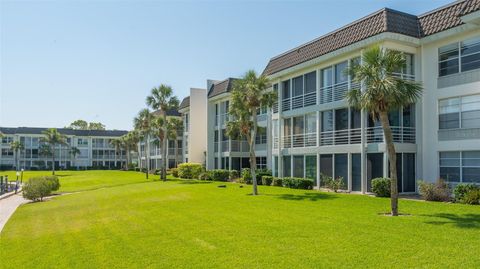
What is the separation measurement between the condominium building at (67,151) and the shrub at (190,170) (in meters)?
56.4

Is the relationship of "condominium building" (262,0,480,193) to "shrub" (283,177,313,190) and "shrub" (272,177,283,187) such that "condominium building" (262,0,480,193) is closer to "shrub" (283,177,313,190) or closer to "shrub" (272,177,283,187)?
"shrub" (283,177,313,190)

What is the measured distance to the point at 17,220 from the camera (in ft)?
62.0

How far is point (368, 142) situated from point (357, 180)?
243cm

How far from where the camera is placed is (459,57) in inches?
827

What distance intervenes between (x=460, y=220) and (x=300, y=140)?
1666 centimetres

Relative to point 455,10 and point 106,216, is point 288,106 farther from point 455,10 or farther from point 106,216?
point 106,216

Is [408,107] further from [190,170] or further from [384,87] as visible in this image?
[190,170]

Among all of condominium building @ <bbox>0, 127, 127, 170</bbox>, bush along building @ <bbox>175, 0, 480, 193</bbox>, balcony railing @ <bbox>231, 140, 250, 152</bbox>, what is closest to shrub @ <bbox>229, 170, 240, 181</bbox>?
balcony railing @ <bbox>231, 140, 250, 152</bbox>

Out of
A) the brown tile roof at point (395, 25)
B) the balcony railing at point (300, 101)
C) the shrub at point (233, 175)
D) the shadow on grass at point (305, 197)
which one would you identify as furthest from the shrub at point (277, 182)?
the shrub at point (233, 175)

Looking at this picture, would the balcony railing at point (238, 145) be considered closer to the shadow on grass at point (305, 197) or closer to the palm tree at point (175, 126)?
the palm tree at point (175, 126)

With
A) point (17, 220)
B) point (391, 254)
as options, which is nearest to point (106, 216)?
point (17, 220)

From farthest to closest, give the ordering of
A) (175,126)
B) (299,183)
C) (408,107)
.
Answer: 1. (175,126)
2. (299,183)
3. (408,107)

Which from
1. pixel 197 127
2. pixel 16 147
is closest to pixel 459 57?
pixel 197 127

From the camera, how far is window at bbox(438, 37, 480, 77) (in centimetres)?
2030
